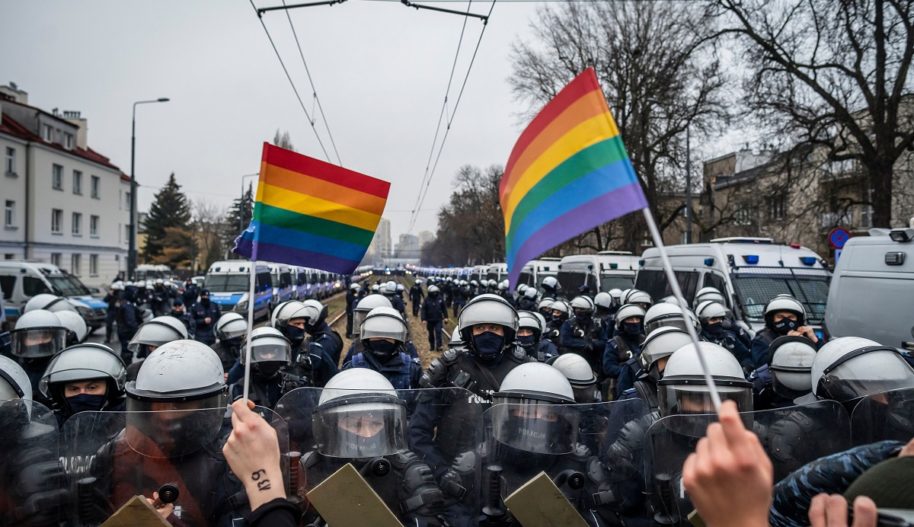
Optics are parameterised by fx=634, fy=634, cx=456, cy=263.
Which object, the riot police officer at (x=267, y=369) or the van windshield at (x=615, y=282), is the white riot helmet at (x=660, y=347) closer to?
the riot police officer at (x=267, y=369)

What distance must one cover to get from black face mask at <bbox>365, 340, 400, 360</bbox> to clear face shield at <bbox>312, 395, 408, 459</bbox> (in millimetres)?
2606

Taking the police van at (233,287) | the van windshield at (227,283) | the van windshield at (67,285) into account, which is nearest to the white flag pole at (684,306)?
the police van at (233,287)

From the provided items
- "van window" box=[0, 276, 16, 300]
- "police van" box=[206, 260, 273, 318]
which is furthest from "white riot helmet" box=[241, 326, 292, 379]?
"van window" box=[0, 276, 16, 300]

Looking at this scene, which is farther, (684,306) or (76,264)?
(76,264)

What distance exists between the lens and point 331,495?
7.20ft

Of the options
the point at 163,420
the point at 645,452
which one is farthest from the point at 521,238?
the point at 163,420

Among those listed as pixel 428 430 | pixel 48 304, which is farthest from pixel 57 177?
A: pixel 428 430

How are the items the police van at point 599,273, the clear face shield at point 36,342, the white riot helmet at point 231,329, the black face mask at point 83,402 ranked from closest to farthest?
the black face mask at point 83,402 < the clear face shield at point 36,342 < the white riot helmet at point 231,329 < the police van at point 599,273

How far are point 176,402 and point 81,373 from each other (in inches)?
54.6

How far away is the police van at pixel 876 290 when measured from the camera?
6469mm

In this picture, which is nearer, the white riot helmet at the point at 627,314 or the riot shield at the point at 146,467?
the riot shield at the point at 146,467

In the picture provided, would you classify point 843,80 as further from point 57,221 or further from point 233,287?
point 57,221

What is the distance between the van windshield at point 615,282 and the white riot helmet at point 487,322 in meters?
10.5

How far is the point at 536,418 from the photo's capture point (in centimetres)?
279
